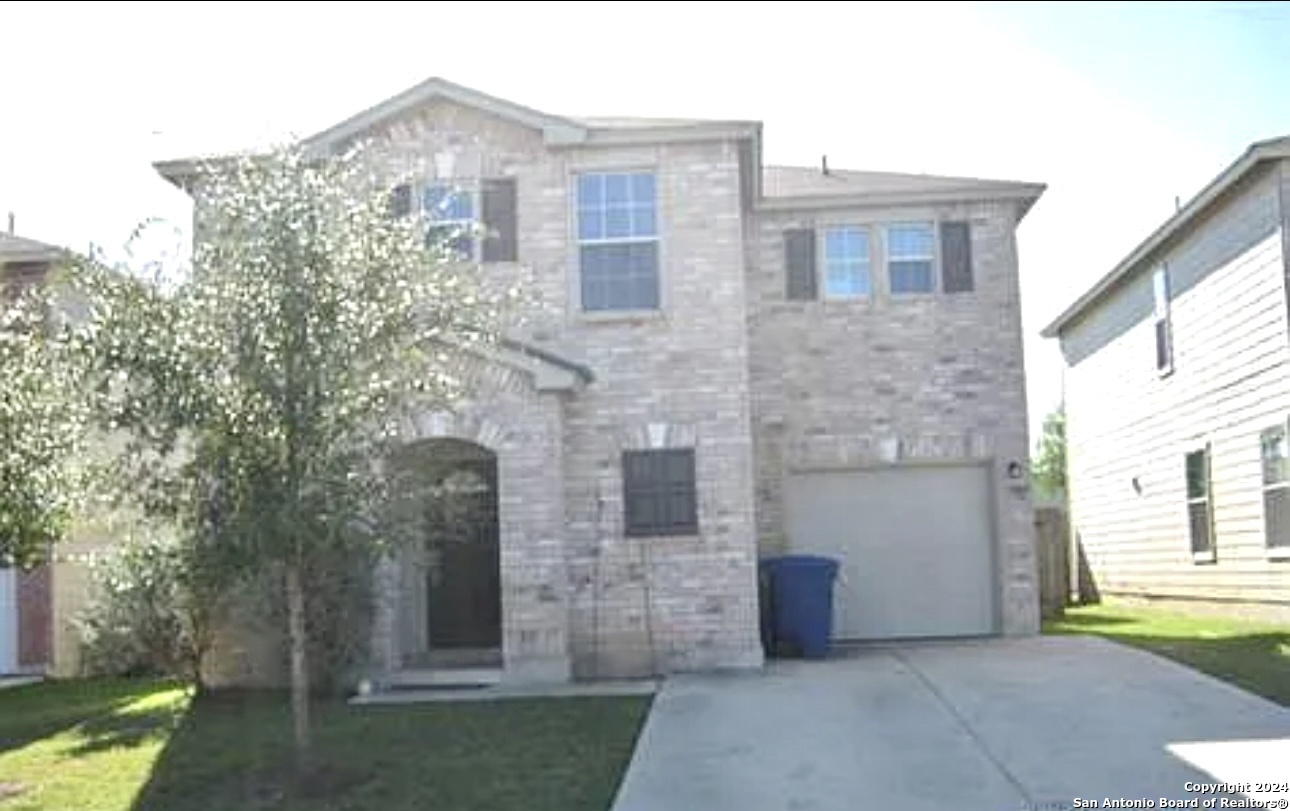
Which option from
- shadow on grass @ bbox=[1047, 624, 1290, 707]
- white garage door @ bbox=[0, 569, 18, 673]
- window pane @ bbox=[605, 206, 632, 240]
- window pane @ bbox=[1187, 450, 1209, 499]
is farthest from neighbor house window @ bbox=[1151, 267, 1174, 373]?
white garage door @ bbox=[0, 569, 18, 673]

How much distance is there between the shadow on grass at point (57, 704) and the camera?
14477 millimetres

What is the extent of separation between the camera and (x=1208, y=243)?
2111 centimetres

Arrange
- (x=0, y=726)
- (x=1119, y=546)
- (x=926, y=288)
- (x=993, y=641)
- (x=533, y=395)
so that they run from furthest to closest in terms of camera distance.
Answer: (x=1119, y=546), (x=926, y=288), (x=993, y=641), (x=533, y=395), (x=0, y=726)

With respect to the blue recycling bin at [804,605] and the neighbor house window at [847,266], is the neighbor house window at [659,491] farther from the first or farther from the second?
the neighbor house window at [847,266]

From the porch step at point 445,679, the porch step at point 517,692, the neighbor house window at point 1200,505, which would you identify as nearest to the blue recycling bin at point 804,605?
the porch step at point 517,692

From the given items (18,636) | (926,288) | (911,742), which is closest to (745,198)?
(926,288)

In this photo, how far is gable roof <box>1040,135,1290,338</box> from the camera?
1802cm

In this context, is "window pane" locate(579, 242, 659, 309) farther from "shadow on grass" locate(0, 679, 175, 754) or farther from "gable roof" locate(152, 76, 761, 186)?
"shadow on grass" locate(0, 679, 175, 754)

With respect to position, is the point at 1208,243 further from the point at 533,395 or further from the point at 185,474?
the point at 185,474

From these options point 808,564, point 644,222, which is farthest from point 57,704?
point 808,564

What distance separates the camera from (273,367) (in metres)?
10.6

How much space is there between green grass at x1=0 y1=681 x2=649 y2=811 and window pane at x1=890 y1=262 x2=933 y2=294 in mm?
8190

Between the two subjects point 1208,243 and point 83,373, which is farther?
A: point 1208,243

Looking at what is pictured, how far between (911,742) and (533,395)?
619 centimetres
